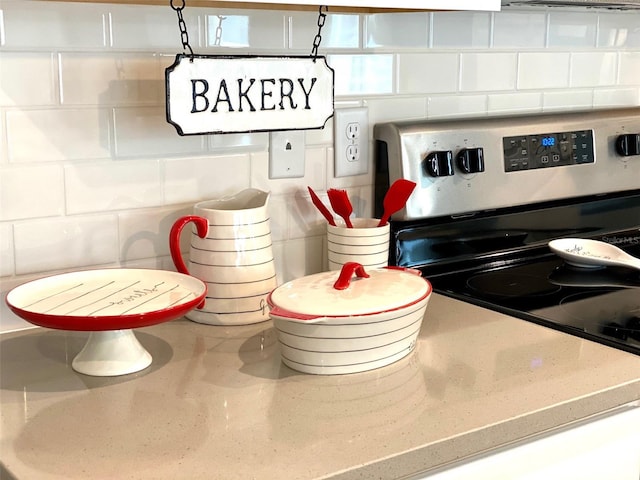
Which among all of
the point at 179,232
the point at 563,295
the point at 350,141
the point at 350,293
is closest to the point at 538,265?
the point at 563,295

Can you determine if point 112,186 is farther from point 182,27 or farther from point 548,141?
point 548,141

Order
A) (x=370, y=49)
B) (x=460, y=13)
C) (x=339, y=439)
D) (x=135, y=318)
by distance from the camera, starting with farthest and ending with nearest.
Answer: (x=460, y=13) < (x=370, y=49) < (x=135, y=318) < (x=339, y=439)

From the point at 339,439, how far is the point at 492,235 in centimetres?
88

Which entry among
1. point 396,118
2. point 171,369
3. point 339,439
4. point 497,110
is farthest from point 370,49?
point 339,439

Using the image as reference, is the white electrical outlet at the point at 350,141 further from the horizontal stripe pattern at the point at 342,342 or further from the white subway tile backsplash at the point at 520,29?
the horizontal stripe pattern at the point at 342,342

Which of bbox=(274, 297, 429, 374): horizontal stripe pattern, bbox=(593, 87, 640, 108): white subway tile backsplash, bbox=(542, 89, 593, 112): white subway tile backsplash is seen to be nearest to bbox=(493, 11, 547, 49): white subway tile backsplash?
bbox=(542, 89, 593, 112): white subway tile backsplash

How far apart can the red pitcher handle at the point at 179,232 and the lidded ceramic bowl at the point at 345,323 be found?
7.1 inches

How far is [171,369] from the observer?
1.14 meters

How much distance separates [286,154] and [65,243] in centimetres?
41

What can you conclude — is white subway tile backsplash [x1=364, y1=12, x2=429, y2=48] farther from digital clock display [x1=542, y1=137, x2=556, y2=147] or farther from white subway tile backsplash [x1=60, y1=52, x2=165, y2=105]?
white subway tile backsplash [x1=60, y1=52, x2=165, y2=105]

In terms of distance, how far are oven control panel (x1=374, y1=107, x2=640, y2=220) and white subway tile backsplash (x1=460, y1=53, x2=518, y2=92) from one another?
9 centimetres

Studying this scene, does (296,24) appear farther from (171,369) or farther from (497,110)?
(171,369)

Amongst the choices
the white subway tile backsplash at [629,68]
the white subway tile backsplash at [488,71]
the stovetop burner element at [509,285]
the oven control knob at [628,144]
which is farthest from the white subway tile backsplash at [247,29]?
the white subway tile backsplash at [629,68]

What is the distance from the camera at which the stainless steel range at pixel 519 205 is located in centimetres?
149
